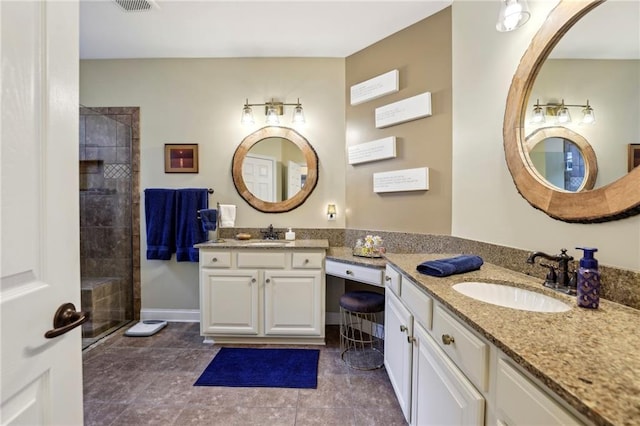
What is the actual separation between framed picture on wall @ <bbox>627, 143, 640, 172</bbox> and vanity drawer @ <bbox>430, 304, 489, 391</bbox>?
824 mm

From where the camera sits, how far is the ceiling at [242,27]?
2.21 m

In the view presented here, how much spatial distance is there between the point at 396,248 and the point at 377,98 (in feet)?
4.55

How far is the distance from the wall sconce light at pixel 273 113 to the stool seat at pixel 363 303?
6.00ft

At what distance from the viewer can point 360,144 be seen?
271 cm

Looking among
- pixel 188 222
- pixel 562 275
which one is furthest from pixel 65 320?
pixel 188 222

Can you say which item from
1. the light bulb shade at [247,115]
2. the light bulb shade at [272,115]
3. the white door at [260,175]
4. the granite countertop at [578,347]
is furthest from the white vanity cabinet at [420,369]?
the light bulb shade at [247,115]

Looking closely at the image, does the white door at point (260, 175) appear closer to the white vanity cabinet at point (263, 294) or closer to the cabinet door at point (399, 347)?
the white vanity cabinet at point (263, 294)

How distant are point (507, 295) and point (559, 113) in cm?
86

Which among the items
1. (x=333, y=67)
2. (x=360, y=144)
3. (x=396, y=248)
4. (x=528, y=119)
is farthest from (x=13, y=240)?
(x=333, y=67)

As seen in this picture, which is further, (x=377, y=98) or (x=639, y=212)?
(x=377, y=98)

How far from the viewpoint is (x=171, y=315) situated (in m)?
3.01

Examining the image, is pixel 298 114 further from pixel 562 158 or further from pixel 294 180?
pixel 562 158

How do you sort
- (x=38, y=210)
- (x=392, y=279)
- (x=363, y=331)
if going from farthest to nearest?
(x=363, y=331)
(x=392, y=279)
(x=38, y=210)

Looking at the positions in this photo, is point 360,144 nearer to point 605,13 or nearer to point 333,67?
point 333,67
